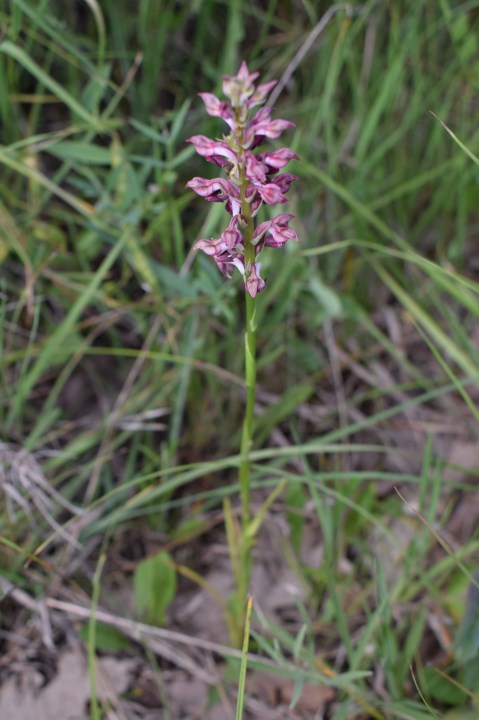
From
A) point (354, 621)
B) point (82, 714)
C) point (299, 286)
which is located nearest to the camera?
point (82, 714)

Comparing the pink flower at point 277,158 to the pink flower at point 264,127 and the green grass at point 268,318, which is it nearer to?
the pink flower at point 264,127

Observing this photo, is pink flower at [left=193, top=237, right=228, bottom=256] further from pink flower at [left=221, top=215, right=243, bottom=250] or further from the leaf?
the leaf

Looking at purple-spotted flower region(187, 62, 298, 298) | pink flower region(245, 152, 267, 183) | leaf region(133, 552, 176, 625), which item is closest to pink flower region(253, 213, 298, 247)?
purple-spotted flower region(187, 62, 298, 298)

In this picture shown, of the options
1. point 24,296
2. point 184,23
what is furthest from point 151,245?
point 184,23

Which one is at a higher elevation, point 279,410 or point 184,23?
point 184,23

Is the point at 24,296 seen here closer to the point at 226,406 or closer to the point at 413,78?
the point at 226,406

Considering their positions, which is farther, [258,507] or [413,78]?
[413,78]

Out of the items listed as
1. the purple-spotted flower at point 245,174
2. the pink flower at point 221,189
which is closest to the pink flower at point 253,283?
the purple-spotted flower at point 245,174
